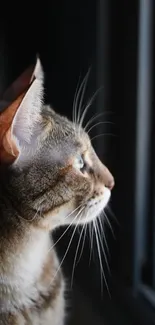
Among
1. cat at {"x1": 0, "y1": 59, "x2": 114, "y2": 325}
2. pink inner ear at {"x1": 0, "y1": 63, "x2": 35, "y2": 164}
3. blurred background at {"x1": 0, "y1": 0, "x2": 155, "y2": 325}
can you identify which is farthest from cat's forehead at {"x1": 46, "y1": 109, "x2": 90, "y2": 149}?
blurred background at {"x1": 0, "y1": 0, "x2": 155, "y2": 325}

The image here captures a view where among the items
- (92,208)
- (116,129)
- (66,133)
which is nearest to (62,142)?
(66,133)

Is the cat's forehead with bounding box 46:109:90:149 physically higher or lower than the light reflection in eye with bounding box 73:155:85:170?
higher

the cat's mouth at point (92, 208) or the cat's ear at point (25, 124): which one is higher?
the cat's ear at point (25, 124)

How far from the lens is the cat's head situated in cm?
92

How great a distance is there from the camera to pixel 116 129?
132 cm

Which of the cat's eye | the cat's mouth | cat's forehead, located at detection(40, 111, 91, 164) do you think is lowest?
the cat's mouth

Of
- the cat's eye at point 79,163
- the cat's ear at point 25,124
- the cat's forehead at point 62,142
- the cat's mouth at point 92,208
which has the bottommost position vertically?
the cat's mouth at point 92,208

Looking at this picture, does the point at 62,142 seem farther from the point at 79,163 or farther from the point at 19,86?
the point at 19,86

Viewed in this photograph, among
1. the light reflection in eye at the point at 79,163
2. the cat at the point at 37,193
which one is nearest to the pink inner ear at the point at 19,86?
the cat at the point at 37,193

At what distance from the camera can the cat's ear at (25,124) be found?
2.85ft

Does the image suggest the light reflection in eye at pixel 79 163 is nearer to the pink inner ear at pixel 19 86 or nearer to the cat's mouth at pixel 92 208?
the cat's mouth at pixel 92 208

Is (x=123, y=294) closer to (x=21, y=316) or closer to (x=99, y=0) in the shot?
(x=21, y=316)

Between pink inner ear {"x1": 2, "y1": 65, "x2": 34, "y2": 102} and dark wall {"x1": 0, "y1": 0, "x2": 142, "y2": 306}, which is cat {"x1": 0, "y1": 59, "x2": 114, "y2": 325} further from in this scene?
dark wall {"x1": 0, "y1": 0, "x2": 142, "y2": 306}

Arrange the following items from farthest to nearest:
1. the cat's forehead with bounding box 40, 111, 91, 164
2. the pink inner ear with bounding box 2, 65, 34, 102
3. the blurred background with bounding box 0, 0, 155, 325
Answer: the blurred background with bounding box 0, 0, 155, 325 < the pink inner ear with bounding box 2, 65, 34, 102 < the cat's forehead with bounding box 40, 111, 91, 164
